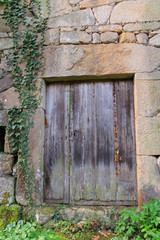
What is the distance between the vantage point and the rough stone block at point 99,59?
8.16ft

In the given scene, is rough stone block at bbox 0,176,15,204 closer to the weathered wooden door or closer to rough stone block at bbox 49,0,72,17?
the weathered wooden door

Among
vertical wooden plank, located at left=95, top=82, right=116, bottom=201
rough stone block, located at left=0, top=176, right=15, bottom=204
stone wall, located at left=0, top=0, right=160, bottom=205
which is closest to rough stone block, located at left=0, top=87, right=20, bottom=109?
stone wall, located at left=0, top=0, right=160, bottom=205

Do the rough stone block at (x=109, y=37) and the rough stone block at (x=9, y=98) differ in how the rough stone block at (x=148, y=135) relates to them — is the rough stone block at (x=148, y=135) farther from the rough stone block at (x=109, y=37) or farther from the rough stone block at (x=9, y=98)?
the rough stone block at (x=9, y=98)

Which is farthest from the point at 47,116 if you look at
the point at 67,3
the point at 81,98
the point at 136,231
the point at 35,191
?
the point at 136,231

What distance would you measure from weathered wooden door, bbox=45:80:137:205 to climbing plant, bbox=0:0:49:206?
10.4 inches

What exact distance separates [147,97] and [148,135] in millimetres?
490

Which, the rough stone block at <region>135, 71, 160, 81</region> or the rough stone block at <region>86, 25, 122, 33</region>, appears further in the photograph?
the rough stone block at <region>86, 25, 122, 33</region>

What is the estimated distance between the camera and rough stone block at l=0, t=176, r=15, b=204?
2436 millimetres

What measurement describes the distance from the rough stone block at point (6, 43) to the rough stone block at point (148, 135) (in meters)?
2.06

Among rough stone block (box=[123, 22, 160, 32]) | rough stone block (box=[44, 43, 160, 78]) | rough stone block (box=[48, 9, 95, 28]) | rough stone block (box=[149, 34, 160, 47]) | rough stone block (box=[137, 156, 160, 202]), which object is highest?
rough stone block (box=[48, 9, 95, 28])

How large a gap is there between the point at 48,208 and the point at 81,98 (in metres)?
1.53

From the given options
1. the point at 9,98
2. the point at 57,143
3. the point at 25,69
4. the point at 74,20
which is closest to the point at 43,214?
the point at 57,143

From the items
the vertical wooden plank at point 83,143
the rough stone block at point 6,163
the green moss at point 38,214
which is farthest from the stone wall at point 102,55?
the vertical wooden plank at point 83,143

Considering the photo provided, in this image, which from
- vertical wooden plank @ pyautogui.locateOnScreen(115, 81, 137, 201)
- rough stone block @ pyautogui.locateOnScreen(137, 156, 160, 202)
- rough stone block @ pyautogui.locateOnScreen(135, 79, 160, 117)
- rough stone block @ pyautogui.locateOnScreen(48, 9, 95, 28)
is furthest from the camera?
rough stone block @ pyautogui.locateOnScreen(48, 9, 95, 28)
